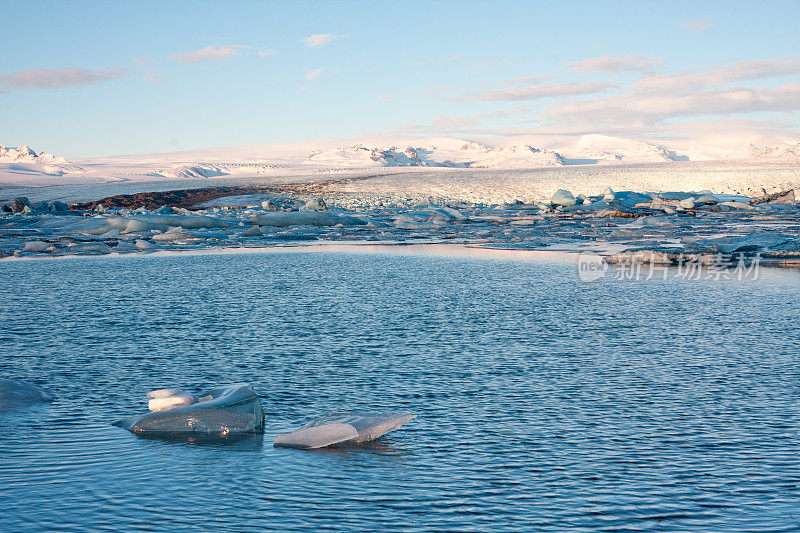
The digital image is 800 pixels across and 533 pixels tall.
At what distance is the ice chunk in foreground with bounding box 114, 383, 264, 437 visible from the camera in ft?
11.2

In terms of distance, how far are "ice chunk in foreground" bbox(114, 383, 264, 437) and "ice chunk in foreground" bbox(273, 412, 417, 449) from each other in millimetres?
232

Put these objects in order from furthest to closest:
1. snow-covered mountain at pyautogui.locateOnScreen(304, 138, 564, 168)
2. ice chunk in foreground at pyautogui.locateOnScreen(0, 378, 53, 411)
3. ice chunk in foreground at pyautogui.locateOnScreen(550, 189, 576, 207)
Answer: snow-covered mountain at pyautogui.locateOnScreen(304, 138, 564, 168), ice chunk in foreground at pyautogui.locateOnScreen(550, 189, 576, 207), ice chunk in foreground at pyautogui.locateOnScreen(0, 378, 53, 411)

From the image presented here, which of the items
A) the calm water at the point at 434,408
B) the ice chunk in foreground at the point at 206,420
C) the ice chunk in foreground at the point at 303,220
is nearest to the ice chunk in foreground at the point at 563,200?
the ice chunk in foreground at the point at 303,220

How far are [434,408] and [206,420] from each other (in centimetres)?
104

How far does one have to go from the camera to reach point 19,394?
391cm

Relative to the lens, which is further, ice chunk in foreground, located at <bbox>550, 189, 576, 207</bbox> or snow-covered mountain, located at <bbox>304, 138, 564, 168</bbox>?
snow-covered mountain, located at <bbox>304, 138, 564, 168</bbox>

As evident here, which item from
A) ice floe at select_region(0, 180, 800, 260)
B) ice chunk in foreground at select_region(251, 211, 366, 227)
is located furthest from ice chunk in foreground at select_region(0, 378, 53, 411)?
ice chunk in foreground at select_region(251, 211, 366, 227)

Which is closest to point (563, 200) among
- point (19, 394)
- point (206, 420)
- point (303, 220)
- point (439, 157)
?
point (303, 220)

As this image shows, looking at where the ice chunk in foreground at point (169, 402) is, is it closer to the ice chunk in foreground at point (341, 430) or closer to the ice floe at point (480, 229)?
the ice chunk in foreground at point (341, 430)

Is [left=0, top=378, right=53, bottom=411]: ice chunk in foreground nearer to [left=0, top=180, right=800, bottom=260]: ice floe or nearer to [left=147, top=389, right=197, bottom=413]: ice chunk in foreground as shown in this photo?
[left=147, top=389, right=197, bottom=413]: ice chunk in foreground

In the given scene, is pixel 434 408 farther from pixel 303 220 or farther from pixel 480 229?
pixel 303 220

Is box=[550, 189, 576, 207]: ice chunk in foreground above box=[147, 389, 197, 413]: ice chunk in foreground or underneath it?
above

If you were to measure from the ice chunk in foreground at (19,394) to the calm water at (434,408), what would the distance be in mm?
116

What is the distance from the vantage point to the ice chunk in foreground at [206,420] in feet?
11.2
